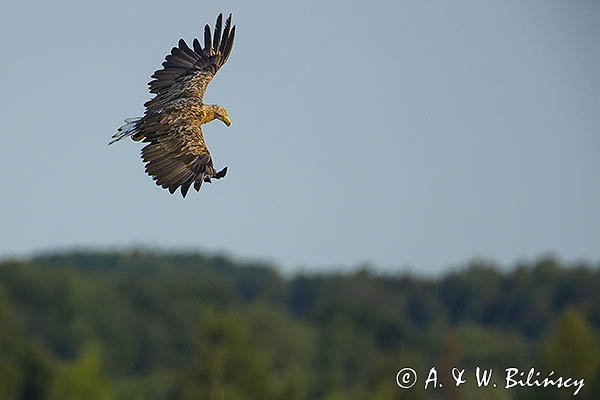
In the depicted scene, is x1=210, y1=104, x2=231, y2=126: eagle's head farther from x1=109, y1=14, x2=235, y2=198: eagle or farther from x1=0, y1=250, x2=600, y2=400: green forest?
x1=0, y1=250, x2=600, y2=400: green forest

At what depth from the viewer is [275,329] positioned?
408ft

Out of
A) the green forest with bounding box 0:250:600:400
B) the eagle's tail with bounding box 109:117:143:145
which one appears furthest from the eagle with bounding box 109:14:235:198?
the green forest with bounding box 0:250:600:400

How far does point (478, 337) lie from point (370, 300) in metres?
33.0

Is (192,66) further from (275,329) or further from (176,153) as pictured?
(275,329)

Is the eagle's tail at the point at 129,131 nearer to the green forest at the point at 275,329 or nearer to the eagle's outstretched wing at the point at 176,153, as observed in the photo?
the eagle's outstretched wing at the point at 176,153

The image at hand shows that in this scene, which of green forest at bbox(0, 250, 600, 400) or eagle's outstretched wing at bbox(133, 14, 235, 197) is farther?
green forest at bbox(0, 250, 600, 400)

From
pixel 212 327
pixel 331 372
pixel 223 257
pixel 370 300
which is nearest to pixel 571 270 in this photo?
pixel 370 300

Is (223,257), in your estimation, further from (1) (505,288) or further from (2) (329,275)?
(1) (505,288)

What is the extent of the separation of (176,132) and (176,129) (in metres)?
0.05

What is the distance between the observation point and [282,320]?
129250 millimetres

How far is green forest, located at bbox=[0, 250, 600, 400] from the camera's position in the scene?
6569 centimetres

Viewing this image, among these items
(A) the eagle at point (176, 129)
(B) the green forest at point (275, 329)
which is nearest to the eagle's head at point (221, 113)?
(A) the eagle at point (176, 129)

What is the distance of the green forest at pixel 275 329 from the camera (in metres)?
65.7

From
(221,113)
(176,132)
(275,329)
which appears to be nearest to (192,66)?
(221,113)
